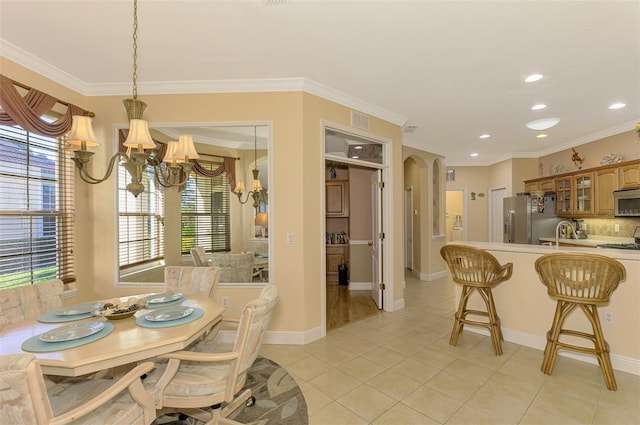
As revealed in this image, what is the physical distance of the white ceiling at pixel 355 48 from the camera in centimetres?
207

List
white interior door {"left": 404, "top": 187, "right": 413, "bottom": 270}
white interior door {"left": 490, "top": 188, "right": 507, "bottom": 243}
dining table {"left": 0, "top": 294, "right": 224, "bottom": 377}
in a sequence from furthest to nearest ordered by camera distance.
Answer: white interior door {"left": 490, "top": 188, "right": 507, "bottom": 243} → white interior door {"left": 404, "top": 187, "right": 413, "bottom": 270} → dining table {"left": 0, "top": 294, "right": 224, "bottom": 377}

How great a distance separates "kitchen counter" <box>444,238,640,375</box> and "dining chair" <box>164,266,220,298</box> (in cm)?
295

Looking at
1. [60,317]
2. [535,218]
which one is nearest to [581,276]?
[60,317]

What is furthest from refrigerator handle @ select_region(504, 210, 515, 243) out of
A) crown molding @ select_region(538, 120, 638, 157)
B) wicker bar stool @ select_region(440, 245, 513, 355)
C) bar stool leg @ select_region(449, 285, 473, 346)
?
bar stool leg @ select_region(449, 285, 473, 346)

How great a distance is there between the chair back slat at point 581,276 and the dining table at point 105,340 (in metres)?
2.73

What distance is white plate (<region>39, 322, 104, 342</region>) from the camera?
150 centimetres

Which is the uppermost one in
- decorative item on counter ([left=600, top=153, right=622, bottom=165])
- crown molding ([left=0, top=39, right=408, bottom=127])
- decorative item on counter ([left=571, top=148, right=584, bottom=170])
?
crown molding ([left=0, top=39, right=408, bottom=127])

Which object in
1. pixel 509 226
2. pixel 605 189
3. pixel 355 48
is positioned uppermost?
pixel 355 48

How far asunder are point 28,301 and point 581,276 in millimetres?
4191

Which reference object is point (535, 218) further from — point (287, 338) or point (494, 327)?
point (287, 338)

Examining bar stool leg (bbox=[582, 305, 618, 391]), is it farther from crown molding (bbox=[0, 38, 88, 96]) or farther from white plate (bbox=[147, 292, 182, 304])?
crown molding (bbox=[0, 38, 88, 96])

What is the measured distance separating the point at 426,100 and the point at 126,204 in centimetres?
388

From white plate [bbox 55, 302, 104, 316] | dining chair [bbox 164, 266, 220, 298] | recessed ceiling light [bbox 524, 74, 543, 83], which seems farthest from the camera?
recessed ceiling light [bbox 524, 74, 543, 83]

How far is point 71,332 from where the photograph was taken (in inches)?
61.8
